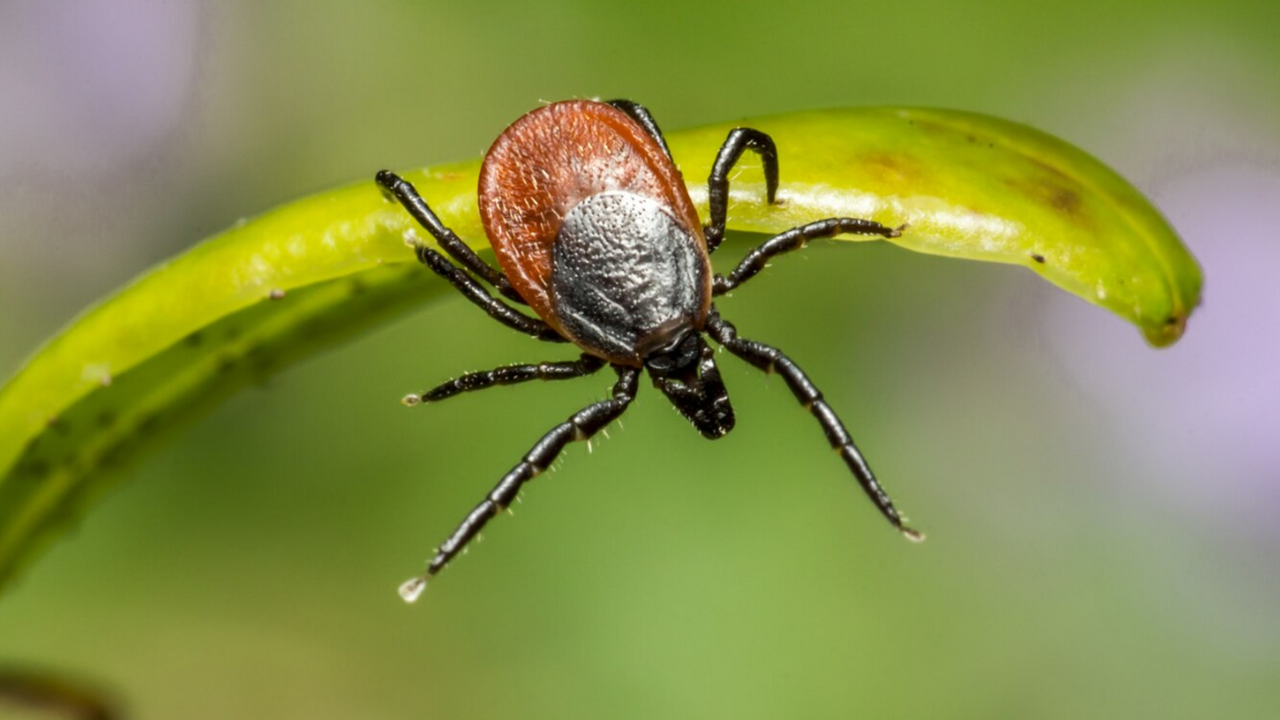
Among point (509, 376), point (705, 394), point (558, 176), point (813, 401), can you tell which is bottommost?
point (813, 401)

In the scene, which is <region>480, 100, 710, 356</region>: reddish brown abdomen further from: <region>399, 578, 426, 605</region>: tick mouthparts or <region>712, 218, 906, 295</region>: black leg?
<region>399, 578, 426, 605</region>: tick mouthparts

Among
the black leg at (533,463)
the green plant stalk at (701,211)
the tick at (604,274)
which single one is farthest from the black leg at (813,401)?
the green plant stalk at (701,211)

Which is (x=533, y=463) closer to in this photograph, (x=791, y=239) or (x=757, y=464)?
(x=791, y=239)

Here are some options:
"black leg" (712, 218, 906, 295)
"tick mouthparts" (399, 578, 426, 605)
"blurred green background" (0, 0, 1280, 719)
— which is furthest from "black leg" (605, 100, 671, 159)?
"blurred green background" (0, 0, 1280, 719)

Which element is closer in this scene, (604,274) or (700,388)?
(604,274)

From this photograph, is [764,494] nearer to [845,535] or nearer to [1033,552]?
[845,535]

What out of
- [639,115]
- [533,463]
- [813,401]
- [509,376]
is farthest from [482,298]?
[813,401]
